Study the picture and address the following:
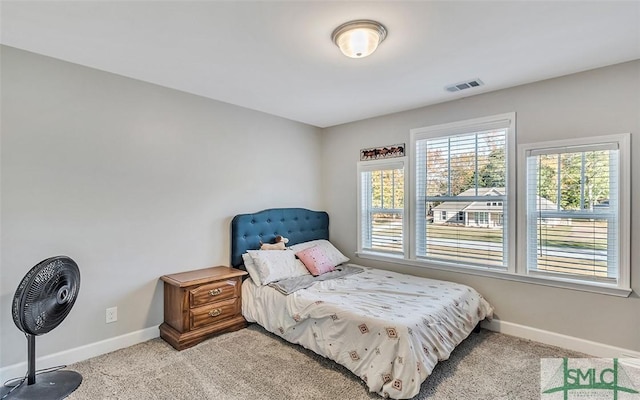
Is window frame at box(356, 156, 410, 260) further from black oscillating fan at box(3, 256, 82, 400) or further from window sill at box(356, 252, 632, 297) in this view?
black oscillating fan at box(3, 256, 82, 400)

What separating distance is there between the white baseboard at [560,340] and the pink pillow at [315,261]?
1687 millimetres

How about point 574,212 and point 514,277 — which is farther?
point 514,277

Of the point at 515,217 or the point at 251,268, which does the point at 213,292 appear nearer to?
the point at 251,268

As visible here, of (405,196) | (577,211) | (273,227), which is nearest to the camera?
(577,211)

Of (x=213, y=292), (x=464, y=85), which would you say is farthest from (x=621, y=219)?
(x=213, y=292)

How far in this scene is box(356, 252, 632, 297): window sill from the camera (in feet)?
8.09

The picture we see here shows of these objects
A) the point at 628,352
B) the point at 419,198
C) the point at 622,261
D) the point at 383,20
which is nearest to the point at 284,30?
the point at 383,20

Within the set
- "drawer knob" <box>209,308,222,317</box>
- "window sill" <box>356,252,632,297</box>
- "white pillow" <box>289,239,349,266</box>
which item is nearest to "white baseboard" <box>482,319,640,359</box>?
"window sill" <box>356,252,632,297</box>

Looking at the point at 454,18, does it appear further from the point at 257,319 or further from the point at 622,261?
the point at 257,319

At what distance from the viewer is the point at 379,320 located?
214 centimetres

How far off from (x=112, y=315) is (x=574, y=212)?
4.03m

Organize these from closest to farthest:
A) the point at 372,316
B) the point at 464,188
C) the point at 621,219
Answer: the point at 372,316
the point at 621,219
the point at 464,188

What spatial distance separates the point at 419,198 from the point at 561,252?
1.38 meters

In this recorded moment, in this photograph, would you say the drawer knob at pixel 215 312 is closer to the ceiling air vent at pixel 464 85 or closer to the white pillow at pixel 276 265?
the white pillow at pixel 276 265
